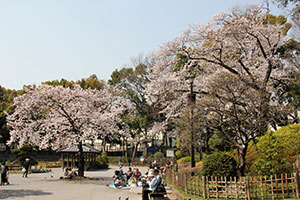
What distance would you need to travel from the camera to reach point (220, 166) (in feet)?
41.5

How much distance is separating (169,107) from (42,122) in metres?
11.4

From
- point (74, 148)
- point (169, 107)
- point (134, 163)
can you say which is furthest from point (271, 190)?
point (134, 163)

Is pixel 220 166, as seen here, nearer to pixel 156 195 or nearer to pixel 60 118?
pixel 156 195

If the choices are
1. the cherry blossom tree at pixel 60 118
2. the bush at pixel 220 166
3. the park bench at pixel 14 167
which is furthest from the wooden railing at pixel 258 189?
the park bench at pixel 14 167

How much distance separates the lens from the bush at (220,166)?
1249 cm

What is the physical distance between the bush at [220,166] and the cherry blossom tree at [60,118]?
11.6 meters

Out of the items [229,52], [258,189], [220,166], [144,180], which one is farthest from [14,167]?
[258,189]

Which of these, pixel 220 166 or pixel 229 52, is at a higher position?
pixel 229 52

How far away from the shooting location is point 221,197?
35.0ft

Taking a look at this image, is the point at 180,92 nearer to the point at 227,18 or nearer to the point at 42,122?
the point at 227,18

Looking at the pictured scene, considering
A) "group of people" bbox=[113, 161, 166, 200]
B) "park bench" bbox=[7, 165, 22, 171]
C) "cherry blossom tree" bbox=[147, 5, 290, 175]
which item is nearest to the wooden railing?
"group of people" bbox=[113, 161, 166, 200]

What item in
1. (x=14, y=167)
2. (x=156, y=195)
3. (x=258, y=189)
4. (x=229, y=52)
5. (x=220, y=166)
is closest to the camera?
(x=156, y=195)

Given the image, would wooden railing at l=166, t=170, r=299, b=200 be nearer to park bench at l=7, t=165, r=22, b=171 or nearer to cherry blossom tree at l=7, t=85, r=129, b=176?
cherry blossom tree at l=7, t=85, r=129, b=176

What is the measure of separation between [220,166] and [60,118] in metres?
14.8
